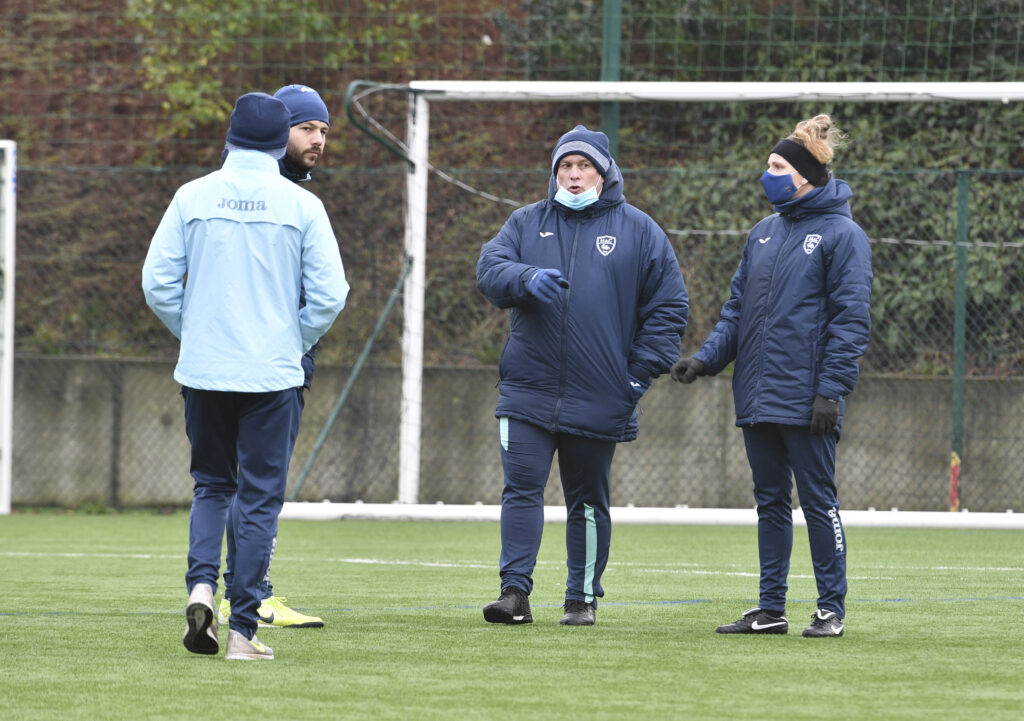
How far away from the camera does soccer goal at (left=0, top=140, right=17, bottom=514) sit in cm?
1212

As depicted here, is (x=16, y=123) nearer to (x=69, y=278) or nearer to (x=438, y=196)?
(x=69, y=278)

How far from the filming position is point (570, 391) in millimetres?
6180

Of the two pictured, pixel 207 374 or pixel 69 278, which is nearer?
pixel 207 374

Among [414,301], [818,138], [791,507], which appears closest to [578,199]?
[818,138]

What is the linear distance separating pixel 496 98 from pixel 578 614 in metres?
5.82

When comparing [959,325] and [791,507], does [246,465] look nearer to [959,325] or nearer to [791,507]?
[791,507]

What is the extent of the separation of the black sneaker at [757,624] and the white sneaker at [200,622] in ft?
6.00


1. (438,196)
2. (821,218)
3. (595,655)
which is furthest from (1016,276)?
(595,655)

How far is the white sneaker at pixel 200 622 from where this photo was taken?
15.9 feet

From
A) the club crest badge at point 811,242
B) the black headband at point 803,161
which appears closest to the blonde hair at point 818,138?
the black headband at point 803,161

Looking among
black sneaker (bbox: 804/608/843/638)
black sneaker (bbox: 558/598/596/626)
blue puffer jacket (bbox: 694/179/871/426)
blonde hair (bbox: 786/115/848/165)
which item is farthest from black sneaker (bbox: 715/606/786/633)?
blonde hair (bbox: 786/115/848/165)

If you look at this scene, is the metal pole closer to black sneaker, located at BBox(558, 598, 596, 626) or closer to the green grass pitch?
the green grass pitch

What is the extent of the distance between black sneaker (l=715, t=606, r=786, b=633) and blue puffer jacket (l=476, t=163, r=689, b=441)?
84 centimetres

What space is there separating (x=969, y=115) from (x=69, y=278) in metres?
7.24
